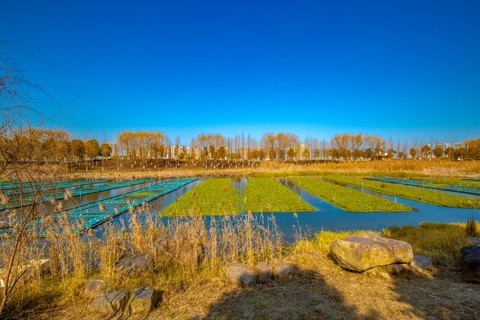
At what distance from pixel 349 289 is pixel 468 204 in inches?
553

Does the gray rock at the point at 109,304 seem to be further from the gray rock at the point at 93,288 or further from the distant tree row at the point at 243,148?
the distant tree row at the point at 243,148

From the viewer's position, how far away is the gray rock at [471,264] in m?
4.80

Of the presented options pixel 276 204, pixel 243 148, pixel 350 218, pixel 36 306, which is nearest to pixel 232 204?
pixel 276 204

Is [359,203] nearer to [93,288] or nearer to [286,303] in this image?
[286,303]

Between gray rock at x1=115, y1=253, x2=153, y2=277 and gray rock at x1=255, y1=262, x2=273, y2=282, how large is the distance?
2.12m

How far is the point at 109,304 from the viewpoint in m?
3.90

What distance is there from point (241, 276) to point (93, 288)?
239 centimetres

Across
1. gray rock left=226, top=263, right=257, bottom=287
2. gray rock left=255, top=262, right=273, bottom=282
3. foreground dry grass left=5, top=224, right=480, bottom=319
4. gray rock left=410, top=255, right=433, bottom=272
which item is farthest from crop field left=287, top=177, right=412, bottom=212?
gray rock left=226, top=263, right=257, bottom=287

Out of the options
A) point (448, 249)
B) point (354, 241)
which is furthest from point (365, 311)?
point (448, 249)

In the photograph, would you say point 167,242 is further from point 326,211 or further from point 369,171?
point 369,171

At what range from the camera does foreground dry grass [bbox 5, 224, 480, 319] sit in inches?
151

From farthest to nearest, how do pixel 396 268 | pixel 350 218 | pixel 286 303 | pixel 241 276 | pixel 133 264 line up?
pixel 350 218, pixel 133 264, pixel 396 268, pixel 241 276, pixel 286 303

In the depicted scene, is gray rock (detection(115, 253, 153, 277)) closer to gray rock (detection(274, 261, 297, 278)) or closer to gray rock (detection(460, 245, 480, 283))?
gray rock (detection(274, 261, 297, 278))

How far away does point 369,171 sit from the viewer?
3653 cm
